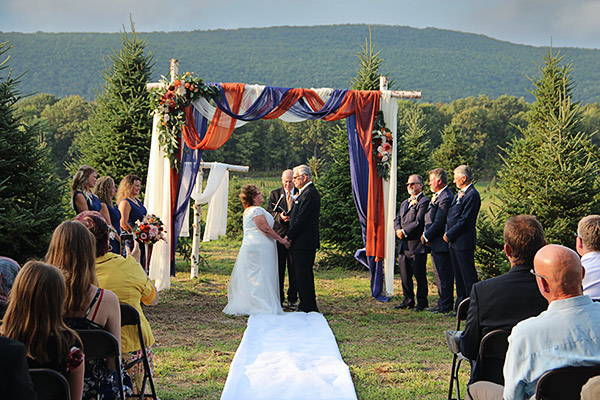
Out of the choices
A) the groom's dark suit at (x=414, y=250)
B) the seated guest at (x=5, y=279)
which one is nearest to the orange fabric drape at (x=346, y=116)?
the groom's dark suit at (x=414, y=250)

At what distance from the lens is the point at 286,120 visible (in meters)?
9.98

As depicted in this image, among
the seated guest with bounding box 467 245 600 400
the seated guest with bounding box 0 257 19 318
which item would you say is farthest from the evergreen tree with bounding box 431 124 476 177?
→ the seated guest with bounding box 0 257 19 318

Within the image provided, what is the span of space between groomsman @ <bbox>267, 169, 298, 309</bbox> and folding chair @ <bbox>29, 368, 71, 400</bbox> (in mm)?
6494

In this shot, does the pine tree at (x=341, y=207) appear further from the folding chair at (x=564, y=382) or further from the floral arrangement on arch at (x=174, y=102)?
the folding chair at (x=564, y=382)

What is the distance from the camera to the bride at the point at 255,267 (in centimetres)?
880

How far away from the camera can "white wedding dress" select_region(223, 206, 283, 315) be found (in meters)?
8.80

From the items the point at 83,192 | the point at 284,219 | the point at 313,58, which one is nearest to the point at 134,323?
the point at 83,192

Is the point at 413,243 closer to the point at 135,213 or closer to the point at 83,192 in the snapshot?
the point at 135,213

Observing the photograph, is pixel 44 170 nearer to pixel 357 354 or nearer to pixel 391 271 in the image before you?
pixel 357 354

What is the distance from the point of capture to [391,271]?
10.1m

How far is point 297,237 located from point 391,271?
84.4 inches

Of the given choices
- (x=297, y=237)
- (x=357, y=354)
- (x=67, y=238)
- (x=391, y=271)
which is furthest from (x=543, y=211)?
(x=67, y=238)

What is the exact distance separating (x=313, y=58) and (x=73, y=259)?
126 metres

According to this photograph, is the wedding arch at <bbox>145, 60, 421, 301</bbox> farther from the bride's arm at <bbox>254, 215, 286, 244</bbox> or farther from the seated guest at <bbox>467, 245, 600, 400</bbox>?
the seated guest at <bbox>467, 245, 600, 400</bbox>
